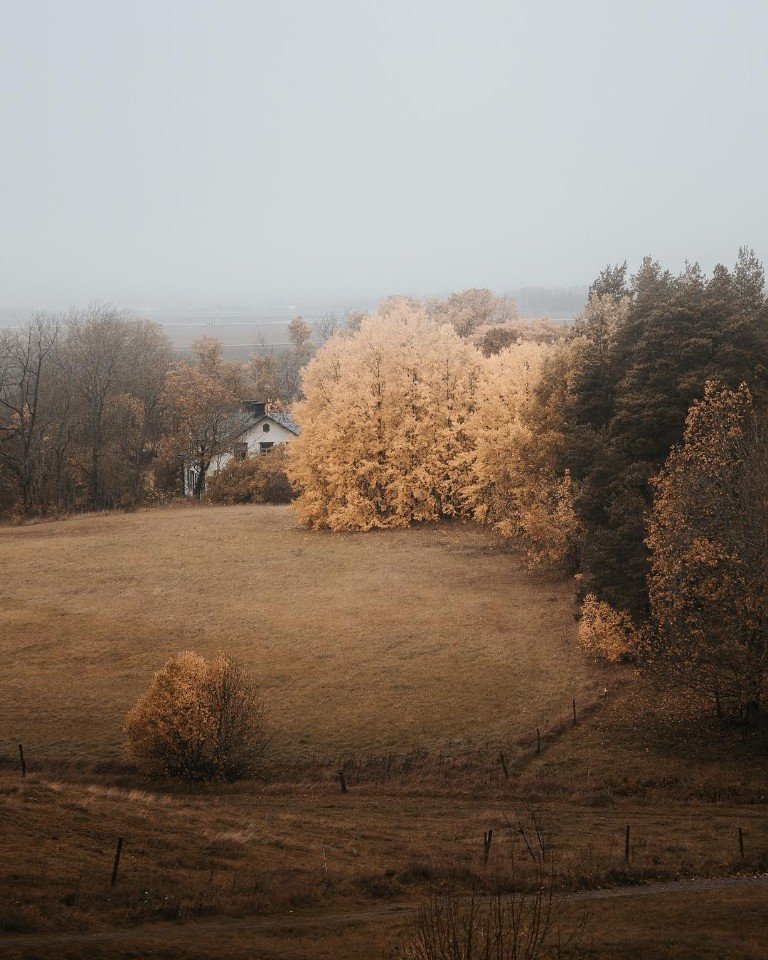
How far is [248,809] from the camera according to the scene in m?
23.5

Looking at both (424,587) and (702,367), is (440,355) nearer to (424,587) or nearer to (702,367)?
(424,587)

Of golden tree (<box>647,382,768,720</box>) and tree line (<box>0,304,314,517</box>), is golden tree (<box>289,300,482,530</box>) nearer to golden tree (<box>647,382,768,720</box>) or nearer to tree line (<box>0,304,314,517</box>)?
tree line (<box>0,304,314,517</box>)

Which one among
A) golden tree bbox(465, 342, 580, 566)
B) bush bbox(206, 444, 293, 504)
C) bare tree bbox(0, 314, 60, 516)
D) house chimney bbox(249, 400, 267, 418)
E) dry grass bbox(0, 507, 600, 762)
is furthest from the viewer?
house chimney bbox(249, 400, 267, 418)

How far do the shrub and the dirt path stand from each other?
1415cm

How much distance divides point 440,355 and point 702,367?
974 inches

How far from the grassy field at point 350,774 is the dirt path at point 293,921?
80 millimetres

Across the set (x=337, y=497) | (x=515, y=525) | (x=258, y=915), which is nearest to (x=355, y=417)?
(x=337, y=497)

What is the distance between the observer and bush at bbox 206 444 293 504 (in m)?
78.5

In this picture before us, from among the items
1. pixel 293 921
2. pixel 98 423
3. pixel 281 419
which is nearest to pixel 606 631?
pixel 293 921

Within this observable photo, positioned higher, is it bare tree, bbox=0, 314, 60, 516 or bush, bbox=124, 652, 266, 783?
bare tree, bbox=0, 314, 60, 516

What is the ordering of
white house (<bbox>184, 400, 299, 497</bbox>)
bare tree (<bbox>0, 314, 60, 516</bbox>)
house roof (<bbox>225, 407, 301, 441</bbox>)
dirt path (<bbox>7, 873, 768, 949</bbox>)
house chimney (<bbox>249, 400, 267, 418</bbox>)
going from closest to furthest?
1. dirt path (<bbox>7, 873, 768, 949</bbox>)
2. bare tree (<bbox>0, 314, 60, 516</bbox>)
3. house roof (<bbox>225, 407, 301, 441</bbox>)
4. white house (<bbox>184, 400, 299, 497</bbox>)
5. house chimney (<bbox>249, 400, 267, 418</bbox>)

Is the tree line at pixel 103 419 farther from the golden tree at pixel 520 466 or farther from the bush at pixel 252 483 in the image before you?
the golden tree at pixel 520 466

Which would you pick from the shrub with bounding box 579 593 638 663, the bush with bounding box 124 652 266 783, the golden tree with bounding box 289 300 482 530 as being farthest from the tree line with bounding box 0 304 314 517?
the bush with bounding box 124 652 266 783

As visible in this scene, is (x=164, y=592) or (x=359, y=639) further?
(x=164, y=592)
